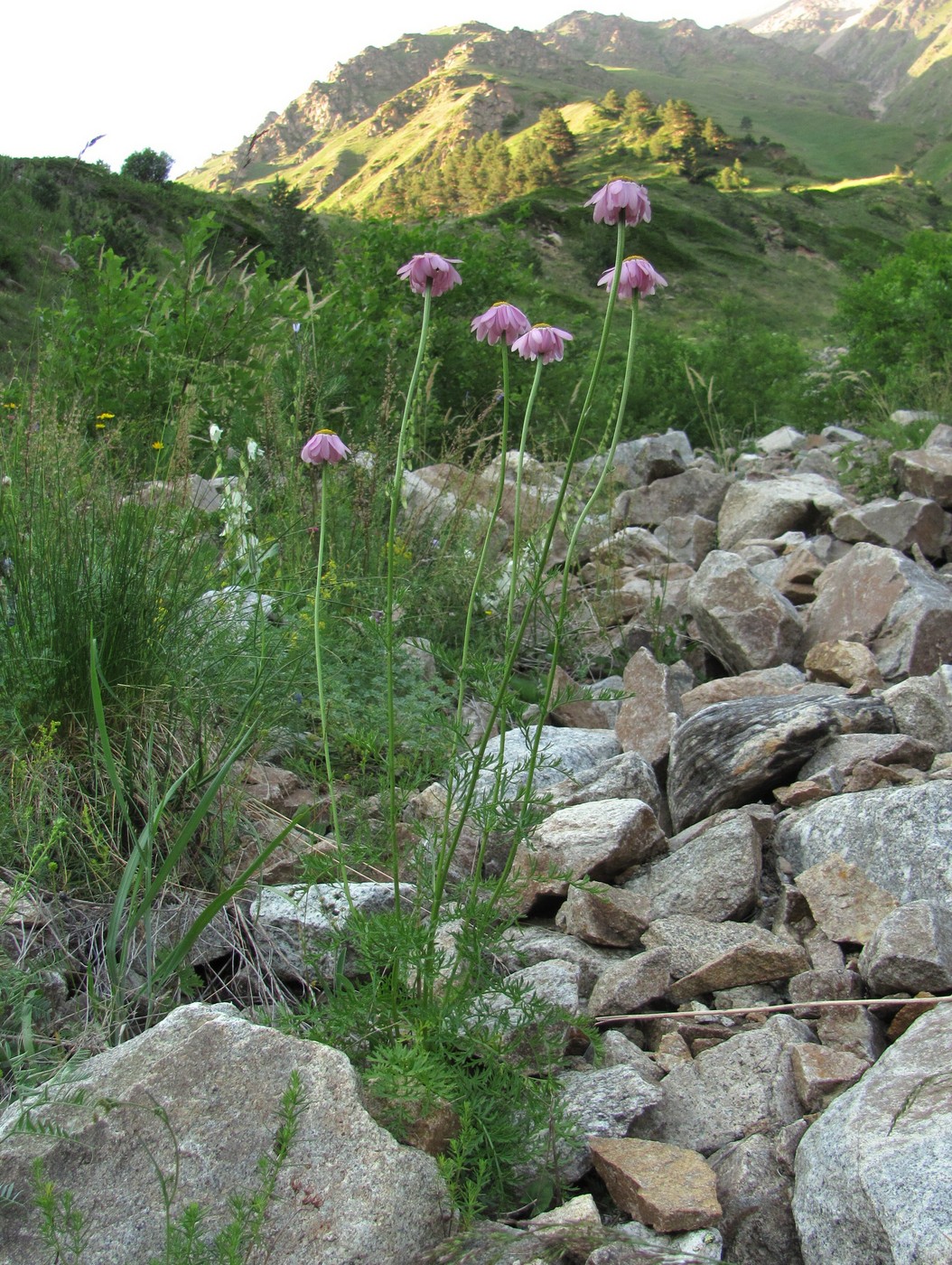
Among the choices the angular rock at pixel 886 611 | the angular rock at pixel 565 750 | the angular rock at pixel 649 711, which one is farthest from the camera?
the angular rock at pixel 886 611

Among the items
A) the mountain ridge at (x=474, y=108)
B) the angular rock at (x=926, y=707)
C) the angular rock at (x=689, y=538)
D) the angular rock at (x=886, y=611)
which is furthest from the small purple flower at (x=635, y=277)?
the mountain ridge at (x=474, y=108)

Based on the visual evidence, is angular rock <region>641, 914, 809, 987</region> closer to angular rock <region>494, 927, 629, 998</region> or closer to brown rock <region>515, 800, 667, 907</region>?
angular rock <region>494, 927, 629, 998</region>

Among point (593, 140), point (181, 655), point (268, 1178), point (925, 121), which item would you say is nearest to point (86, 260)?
point (181, 655)

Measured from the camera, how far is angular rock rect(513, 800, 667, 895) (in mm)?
2555

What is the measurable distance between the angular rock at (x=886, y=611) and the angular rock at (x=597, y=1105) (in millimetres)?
2564

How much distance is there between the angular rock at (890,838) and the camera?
229 centimetres

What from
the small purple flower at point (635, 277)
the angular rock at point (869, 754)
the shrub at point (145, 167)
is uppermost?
the shrub at point (145, 167)

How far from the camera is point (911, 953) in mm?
1939

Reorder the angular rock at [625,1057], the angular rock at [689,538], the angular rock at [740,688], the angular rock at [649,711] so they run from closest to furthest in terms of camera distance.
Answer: the angular rock at [625,1057] < the angular rock at [649,711] < the angular rock at [740,688] < the angular rock at [689,538]

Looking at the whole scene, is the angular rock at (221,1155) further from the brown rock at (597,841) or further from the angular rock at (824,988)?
the brown rock at (597,841)

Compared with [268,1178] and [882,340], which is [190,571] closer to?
[268,1178]

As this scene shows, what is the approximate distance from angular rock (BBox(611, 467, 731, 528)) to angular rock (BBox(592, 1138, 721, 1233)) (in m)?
5.34

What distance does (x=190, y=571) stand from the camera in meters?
3.05

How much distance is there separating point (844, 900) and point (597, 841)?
630 millimetres
